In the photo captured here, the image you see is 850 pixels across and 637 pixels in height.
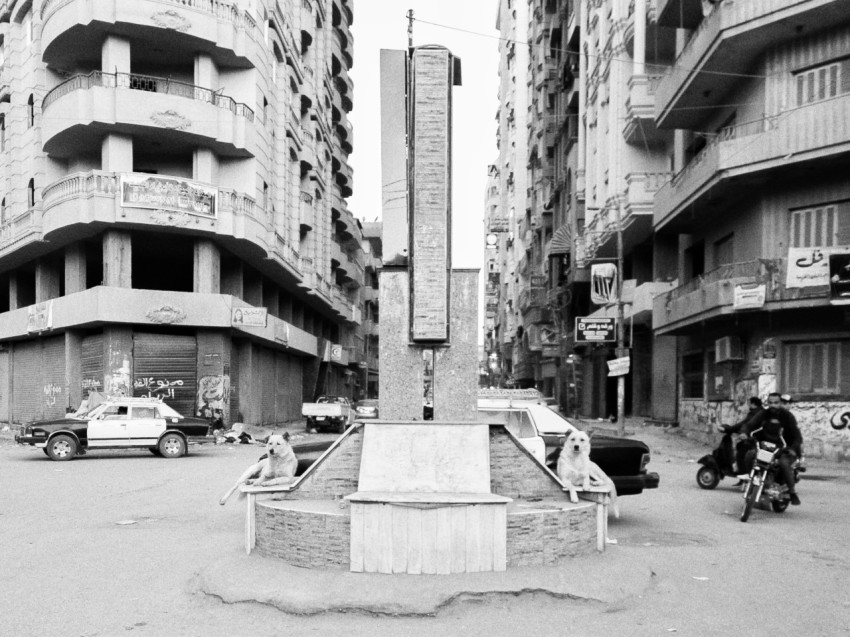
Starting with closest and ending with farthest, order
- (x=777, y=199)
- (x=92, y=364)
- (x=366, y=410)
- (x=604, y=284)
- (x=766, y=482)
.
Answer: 1. (x=766, y=482)
2. (x=777, y=199)
3. (x=92, y=364)
4. (x=604, y=284)
5. (x=366, y=410)

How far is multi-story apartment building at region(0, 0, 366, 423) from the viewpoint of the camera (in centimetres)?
2694

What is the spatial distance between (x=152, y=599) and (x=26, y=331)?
29.2 m

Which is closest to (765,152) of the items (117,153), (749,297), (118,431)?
(749,297)

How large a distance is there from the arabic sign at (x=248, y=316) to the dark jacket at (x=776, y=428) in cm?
2065

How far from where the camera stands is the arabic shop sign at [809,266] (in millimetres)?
Answer: 18219

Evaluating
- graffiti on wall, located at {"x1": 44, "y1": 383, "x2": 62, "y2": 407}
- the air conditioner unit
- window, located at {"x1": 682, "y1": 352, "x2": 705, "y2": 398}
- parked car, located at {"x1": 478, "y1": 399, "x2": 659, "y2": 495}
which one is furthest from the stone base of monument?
graffiti on wall, located at {"x1": 44, "y1": 383, "x2": 62, "y2": 407}

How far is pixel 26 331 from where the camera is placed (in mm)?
32031

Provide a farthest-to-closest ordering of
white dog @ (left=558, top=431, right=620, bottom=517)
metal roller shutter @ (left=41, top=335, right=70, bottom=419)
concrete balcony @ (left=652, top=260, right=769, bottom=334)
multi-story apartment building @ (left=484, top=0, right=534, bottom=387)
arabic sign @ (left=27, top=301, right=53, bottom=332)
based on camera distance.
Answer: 1. multi-story apartment building @ (left=484, top=0, right=534, bottom=387)
2. metal roller shutter @ (left=41, top=335, right=70, bottom=419)
3. arabic sign @ (left=27, top=301, right=53, bottom=332)
4. concrete balcony @ (left=652, top=260, right=769, bottom=334)
5. white dog @ (left=558, top=431, right=620, bottom=517)

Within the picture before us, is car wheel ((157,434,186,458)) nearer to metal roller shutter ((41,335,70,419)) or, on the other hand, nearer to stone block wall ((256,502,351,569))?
metal roller shutter ((41,335,70,419))

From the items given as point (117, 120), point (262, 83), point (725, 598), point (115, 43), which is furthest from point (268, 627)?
point (262, 83)

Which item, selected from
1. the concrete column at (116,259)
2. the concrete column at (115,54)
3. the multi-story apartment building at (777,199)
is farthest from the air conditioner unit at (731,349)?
the concrete column at (115,54)

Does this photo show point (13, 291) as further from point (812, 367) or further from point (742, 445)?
point (742, 445)

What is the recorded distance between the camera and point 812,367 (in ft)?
64.5

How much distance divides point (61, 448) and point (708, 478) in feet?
47.7
